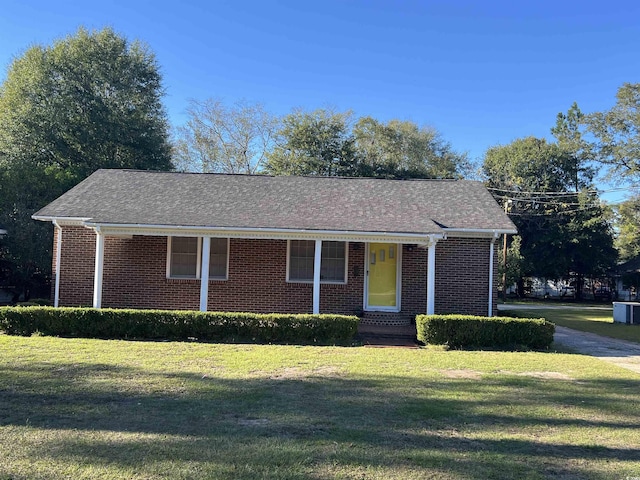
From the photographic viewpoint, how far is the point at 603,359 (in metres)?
9.50

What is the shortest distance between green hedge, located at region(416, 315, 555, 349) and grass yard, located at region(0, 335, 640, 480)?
172cm

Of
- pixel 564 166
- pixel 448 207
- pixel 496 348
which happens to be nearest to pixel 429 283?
pixel 496 348

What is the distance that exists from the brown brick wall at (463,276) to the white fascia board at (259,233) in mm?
1660

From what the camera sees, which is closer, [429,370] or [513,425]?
[513,425]

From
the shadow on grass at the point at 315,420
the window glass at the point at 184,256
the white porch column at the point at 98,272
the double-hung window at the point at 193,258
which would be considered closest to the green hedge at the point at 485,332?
the shadow on grass at the point at 315,420

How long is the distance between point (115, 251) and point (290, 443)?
33.3 ft

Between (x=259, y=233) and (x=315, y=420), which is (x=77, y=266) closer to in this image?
(x=259, y=233)

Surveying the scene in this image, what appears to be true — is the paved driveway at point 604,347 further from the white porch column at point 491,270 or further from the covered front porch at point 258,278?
the covered front porch at point 258,278

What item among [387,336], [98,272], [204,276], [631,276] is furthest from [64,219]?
[631,276]

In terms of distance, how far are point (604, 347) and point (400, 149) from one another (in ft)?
95.1

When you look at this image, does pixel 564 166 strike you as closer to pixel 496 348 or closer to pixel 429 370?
pixel 496 348

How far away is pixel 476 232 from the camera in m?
12.3

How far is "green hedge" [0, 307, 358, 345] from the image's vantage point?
33.7 ft

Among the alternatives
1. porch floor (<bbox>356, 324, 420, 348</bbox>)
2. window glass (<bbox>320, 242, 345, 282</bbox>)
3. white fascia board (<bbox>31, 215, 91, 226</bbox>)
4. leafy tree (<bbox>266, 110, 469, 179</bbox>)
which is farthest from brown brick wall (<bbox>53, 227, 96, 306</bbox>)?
leafy tree (<bbox>266, 110, 469, 179</bbox>)
